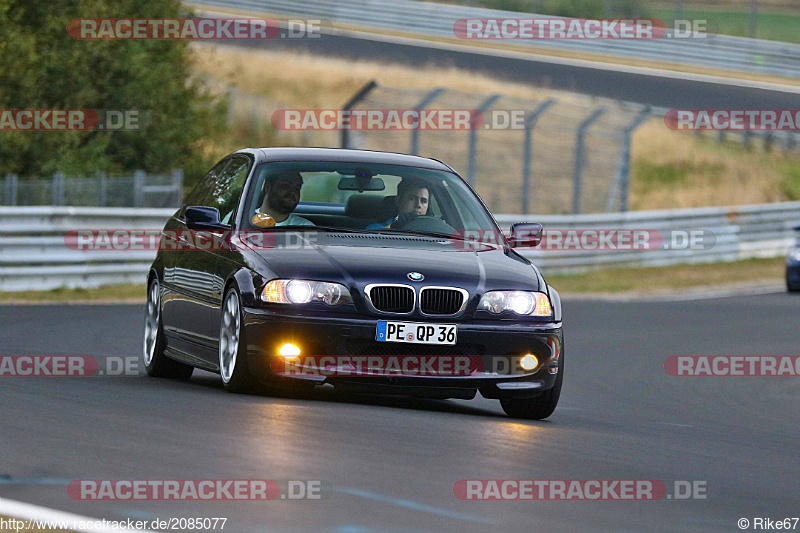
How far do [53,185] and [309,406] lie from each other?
13.7 m

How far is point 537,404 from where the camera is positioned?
9.86 m

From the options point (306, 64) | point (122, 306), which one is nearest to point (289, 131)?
point (306, 64)

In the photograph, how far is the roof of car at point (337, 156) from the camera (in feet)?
34.8

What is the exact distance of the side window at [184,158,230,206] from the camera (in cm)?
1152

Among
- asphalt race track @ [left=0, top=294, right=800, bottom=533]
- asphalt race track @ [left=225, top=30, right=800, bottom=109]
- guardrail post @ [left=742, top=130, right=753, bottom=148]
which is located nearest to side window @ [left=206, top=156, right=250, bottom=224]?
asphalt race track @ [left=0, top=294, right=800, bottom=533]

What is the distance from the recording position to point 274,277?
367 inches

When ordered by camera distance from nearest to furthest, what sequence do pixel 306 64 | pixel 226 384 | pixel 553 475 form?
pixel 553 475 → pixel 226 384 → pixel 306 64

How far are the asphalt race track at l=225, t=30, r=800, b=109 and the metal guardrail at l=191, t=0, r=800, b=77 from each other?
1385 millimetres

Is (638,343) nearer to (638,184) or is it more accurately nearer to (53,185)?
(53,185)

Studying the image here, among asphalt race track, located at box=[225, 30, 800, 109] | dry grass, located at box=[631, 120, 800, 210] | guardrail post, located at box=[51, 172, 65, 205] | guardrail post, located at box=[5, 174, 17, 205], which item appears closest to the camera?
guardrail post, located at box=[5, 174, 17, 205]

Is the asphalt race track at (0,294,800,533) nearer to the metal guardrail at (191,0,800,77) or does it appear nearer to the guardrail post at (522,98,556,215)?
the guardrail post at (522,98,556,215)

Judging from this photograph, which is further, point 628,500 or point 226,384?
point 226,384

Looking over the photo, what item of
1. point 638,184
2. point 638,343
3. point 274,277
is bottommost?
point 638,184

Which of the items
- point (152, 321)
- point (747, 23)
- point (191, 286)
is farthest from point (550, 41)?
point (191, 286)
